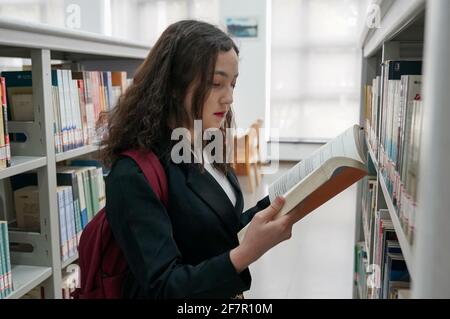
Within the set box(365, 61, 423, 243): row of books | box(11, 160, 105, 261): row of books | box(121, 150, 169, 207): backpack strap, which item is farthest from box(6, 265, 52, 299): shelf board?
box(365, 61, 423, 243): row of books

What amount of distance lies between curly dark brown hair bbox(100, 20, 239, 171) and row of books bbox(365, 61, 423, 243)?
385mm

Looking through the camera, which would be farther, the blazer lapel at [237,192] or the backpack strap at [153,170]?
the blazer lapel at [237,192]

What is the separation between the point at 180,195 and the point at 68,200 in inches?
38.2

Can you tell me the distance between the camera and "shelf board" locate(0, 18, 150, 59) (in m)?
1.39

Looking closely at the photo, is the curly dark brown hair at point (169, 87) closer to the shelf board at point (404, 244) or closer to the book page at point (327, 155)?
the book page at point (327, 155)

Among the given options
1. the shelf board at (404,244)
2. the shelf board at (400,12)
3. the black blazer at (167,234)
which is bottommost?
the black blazer at (167,234)

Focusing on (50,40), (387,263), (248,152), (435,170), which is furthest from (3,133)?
(248,152)

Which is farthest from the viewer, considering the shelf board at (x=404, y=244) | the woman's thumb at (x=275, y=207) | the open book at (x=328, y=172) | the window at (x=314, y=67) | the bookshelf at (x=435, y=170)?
the window at (x=314, y=67)

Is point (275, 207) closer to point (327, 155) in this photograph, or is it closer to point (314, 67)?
point (327, 155)

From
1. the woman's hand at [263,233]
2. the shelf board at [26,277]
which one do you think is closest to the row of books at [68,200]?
the shelf board at [26,277]

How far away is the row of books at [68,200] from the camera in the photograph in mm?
1798

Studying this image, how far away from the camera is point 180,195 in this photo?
40.9 inches

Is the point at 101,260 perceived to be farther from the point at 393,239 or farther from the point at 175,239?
the point at 393,239

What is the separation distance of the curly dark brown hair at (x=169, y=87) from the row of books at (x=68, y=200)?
0.82 meters
